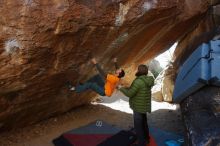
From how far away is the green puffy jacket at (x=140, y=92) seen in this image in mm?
6938

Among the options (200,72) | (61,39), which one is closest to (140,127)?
(200,72)

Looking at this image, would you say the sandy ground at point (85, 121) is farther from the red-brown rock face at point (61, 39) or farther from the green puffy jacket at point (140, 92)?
the green puffy jacket at point (140, 92)

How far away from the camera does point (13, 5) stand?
587cm

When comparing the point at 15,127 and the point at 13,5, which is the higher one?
the point at 13,5

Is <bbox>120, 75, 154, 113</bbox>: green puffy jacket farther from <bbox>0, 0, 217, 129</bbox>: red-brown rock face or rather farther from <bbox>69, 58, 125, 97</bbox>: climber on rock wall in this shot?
<bbox>0, 0, 217, 129</bbox>: red-brown rock face

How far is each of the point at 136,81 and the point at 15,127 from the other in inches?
115

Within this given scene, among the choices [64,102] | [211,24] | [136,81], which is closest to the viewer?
[136,81]

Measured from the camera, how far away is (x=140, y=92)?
7.04m

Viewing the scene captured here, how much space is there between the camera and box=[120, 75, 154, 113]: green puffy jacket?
694cm

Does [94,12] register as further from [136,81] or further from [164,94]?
[164,94]

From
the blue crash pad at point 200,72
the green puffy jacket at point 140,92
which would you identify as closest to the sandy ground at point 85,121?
the blue crash pad at point 200,72

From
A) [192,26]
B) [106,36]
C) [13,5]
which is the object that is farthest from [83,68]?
[192,26]

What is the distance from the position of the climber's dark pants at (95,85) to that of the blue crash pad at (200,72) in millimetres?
1478

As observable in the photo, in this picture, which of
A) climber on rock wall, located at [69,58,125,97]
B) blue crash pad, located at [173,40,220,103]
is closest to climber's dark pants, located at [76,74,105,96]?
climber on rock wall, located at [69,58,125,97]
